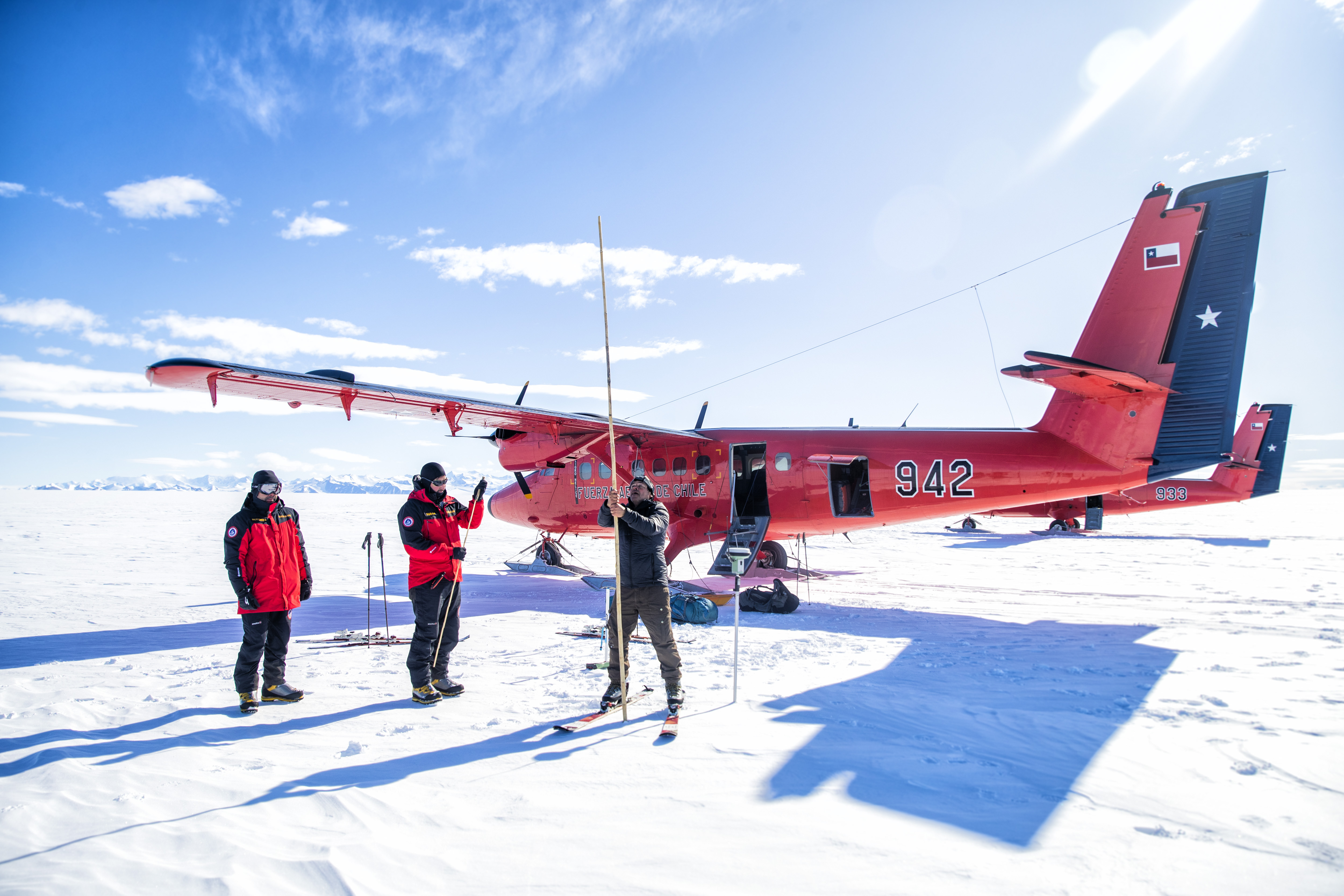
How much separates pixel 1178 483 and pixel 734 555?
27775 millimetres

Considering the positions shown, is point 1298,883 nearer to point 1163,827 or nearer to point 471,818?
point 1163,827

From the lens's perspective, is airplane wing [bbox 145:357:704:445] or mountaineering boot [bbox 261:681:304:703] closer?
mountaineering boot [bbox 261:681:304:703]

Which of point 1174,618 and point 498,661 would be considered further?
point 1174,618

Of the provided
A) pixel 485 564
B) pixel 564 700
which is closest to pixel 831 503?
pixel 564 700

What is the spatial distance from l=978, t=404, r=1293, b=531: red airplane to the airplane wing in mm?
19110

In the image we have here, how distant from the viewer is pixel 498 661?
22.3 ft

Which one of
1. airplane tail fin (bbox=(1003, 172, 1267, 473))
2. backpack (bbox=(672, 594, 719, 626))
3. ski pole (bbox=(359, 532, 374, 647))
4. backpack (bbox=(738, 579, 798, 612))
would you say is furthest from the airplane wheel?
ski pole (bbox=(359, 532, 374, 647))

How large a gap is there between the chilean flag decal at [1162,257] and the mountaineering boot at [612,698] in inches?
394

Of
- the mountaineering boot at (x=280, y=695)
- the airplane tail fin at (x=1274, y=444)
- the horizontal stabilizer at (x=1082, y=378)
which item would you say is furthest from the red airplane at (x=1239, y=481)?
the mountaineering boot at (x=280, y=695)

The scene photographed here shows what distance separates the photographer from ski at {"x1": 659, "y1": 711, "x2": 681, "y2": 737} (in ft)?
14.9

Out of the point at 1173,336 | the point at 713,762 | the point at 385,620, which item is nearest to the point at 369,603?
the point at 385,620

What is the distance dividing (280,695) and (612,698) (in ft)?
9.71

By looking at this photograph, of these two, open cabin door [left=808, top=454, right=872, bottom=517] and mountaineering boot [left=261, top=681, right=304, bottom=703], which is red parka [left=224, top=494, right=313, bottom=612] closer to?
mountaineering boot [left=261, top=681, right=304, bottom=703]

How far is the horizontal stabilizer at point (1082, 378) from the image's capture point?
843 cm
